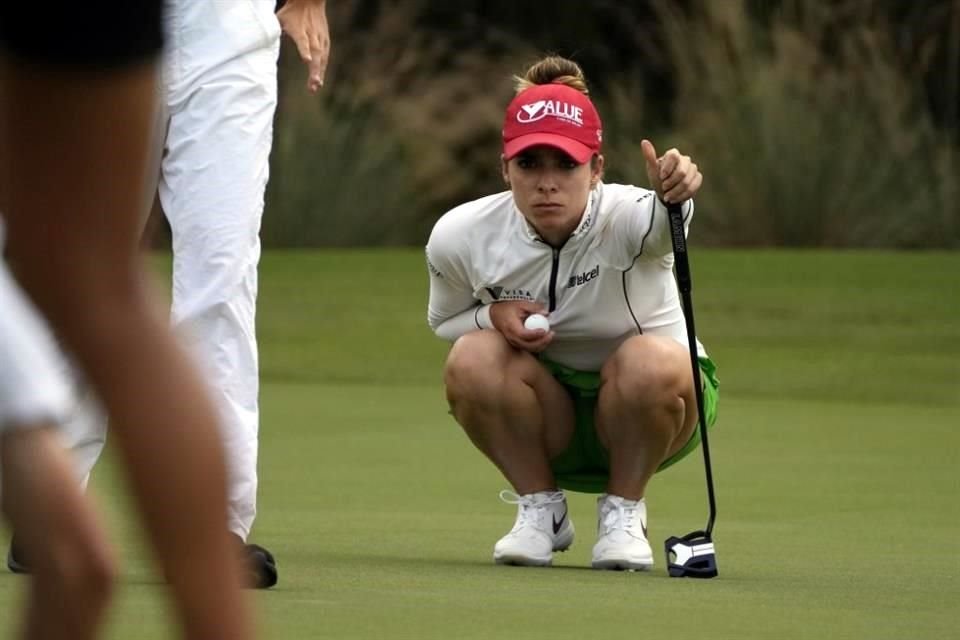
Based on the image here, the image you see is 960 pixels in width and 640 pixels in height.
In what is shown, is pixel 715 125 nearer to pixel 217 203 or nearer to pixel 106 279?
pixel 217 203

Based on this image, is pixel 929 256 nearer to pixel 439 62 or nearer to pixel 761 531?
pixel 439 62

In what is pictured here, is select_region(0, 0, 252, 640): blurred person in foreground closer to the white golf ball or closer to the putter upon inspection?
the putter

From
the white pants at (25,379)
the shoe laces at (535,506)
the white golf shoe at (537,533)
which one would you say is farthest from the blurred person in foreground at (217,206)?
the white pants at (25,379)

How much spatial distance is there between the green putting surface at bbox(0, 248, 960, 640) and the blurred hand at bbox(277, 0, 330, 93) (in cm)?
109

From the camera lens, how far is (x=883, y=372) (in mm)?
11742

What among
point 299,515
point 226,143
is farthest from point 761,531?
point 226,143

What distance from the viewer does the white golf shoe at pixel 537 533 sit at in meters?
5.42

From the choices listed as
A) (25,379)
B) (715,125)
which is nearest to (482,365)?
(25,379)

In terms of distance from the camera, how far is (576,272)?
5.64 meters

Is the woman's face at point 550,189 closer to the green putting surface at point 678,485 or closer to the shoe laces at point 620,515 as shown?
the shoe laces at point 620,515

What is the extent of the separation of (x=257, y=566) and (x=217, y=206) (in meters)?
0.71

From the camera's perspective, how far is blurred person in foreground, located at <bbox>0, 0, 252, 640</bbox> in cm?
235

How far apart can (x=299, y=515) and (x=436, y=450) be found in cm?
199

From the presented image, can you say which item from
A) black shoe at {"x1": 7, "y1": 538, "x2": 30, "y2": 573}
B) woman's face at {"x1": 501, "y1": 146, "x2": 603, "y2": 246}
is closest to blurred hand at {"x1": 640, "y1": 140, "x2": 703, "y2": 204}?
woman's face at {"x1": 501, "y1": 146, "x2": 603, "y2": 246}
